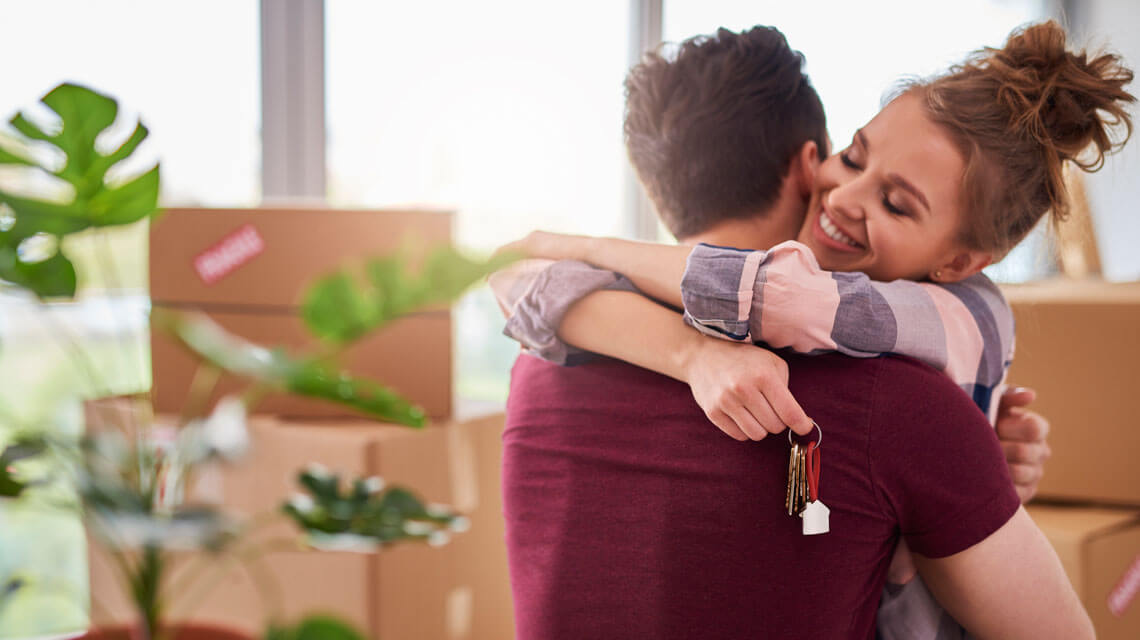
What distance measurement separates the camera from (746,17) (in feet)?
9.51

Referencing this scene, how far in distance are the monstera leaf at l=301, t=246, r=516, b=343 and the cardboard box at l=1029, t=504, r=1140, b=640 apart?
1.24m

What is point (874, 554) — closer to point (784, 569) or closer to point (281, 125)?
point (784, 569)

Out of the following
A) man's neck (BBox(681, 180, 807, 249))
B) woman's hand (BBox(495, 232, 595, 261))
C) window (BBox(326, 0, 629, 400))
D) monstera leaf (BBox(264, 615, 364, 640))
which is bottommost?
monstera leaf (BBox(264, 615, 364, 640))

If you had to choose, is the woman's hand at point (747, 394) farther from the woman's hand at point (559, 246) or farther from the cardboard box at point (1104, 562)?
the cardboard box at point (1104, 562)

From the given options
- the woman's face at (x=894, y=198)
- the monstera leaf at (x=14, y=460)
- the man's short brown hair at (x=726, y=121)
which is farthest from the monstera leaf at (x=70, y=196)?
the woman's face at (x=894, y=198)

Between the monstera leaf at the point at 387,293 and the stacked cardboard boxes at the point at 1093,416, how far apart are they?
125 centimetres

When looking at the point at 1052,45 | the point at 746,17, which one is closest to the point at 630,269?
the point at 1052,45

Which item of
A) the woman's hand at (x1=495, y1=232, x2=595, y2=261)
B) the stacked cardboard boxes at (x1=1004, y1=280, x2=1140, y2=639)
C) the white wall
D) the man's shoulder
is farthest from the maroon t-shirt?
the white wall

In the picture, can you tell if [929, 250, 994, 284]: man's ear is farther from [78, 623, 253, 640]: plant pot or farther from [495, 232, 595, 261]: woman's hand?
[78, 623, 253, 640]: plant pot

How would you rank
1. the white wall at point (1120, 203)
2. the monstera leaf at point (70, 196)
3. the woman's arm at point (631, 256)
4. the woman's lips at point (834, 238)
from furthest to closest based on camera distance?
1. the white wall at point (1120, 203)
2. the woman's lips at point (834, 238)
3. the woman's arm at point (631, 256)
4. the monstera leaf at point (70, 196)

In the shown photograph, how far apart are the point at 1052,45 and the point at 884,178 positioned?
0.21m

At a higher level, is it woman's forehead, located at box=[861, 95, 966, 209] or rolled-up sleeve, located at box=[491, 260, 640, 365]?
woman's forehead, located at box=[861, 95, 966, 209]

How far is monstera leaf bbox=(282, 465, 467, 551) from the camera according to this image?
509 millimetres

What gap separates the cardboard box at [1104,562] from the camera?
4.46 feet
